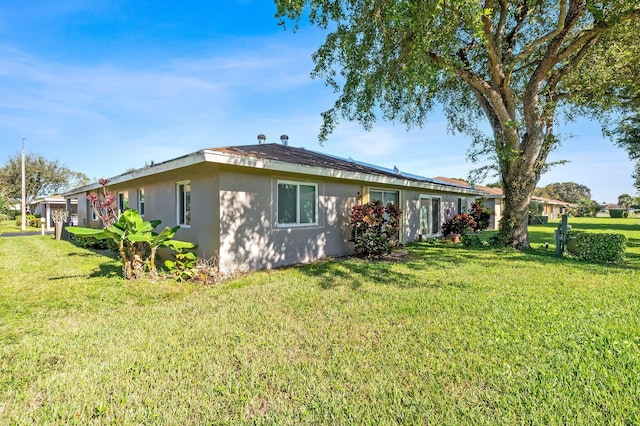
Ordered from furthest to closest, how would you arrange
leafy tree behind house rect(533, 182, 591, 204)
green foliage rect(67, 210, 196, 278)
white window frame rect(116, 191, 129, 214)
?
leafy tree behind house rect(533, 182, 591, 204) < white window frame rect(116, 191, 129, 214) < green foliage rect(67, 210, 196, 278)

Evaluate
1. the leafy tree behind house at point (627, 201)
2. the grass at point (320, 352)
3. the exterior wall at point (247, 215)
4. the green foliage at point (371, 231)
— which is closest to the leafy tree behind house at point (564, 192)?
the leafy tree behind house at point (627, 201)

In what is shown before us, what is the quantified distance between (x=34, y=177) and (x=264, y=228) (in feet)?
145

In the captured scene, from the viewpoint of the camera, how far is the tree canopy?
115 feet

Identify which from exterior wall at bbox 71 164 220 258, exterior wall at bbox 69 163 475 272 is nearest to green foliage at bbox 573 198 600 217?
exterior wall at bbox 69 163 475 272

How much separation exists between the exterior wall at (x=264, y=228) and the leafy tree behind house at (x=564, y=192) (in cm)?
7743

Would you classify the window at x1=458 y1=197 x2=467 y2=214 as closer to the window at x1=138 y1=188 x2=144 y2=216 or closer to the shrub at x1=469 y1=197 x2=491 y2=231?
the shrub at x1=469 y1=197 x2=491 y2=231

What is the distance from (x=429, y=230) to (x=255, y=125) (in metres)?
10.1

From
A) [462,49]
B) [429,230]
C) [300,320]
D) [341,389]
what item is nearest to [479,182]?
[429,230]

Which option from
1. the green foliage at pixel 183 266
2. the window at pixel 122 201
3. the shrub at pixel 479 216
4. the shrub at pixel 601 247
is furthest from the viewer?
the shrub at pixel 479 216

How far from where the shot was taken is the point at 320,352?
135 inches

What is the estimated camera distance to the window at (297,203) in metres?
8.45

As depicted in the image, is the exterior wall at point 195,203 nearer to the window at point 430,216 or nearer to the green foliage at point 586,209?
the window at point 430,216

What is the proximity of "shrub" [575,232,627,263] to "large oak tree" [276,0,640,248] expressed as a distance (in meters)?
2.37

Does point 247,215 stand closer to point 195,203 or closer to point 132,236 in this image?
point 195,203
